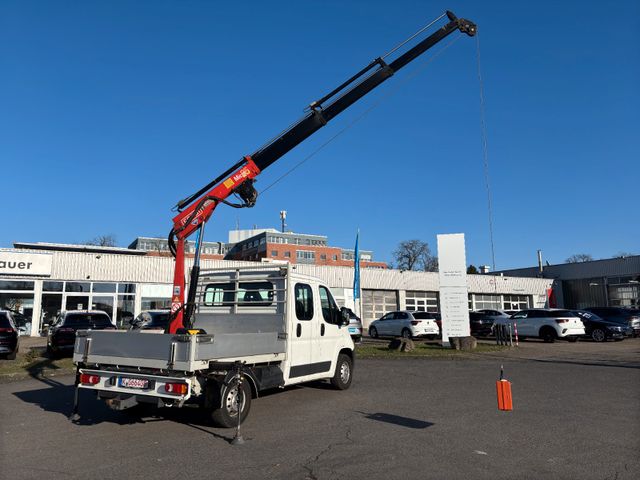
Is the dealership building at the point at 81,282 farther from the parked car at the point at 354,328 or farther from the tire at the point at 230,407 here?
the tire at the point at 230,407

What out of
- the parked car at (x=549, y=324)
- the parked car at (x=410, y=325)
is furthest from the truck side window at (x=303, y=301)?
the parked car at (x=410, y=325)

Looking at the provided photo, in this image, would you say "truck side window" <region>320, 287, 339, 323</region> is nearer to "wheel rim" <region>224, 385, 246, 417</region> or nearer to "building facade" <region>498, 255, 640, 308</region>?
"wheel rim" <region>224, 385, 246, 417</region>

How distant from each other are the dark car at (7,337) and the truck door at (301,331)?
39.2ft

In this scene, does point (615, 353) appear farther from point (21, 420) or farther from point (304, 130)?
point (21, 420)

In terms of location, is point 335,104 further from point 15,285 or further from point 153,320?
point 15,285

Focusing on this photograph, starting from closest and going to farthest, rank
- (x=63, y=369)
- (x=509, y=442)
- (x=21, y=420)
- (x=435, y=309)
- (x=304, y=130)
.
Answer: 1. (x=509, y=442)
2. (x=21, y=420)
3. (x=304, y=130)
4. (x=63, y=369)
5. (x=435, y=309)

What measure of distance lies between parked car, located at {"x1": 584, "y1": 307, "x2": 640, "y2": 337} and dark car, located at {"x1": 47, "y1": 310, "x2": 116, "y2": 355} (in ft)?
81.7

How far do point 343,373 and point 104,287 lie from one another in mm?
22381

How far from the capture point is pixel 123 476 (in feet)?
16.8

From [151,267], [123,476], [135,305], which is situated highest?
[151,267]

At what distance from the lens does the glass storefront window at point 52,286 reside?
27.0m

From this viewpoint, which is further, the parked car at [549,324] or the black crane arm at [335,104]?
the parked car at [549,324]

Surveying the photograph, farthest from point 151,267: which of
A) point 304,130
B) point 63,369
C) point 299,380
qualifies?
point 299,380

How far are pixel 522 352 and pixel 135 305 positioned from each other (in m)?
21.3
